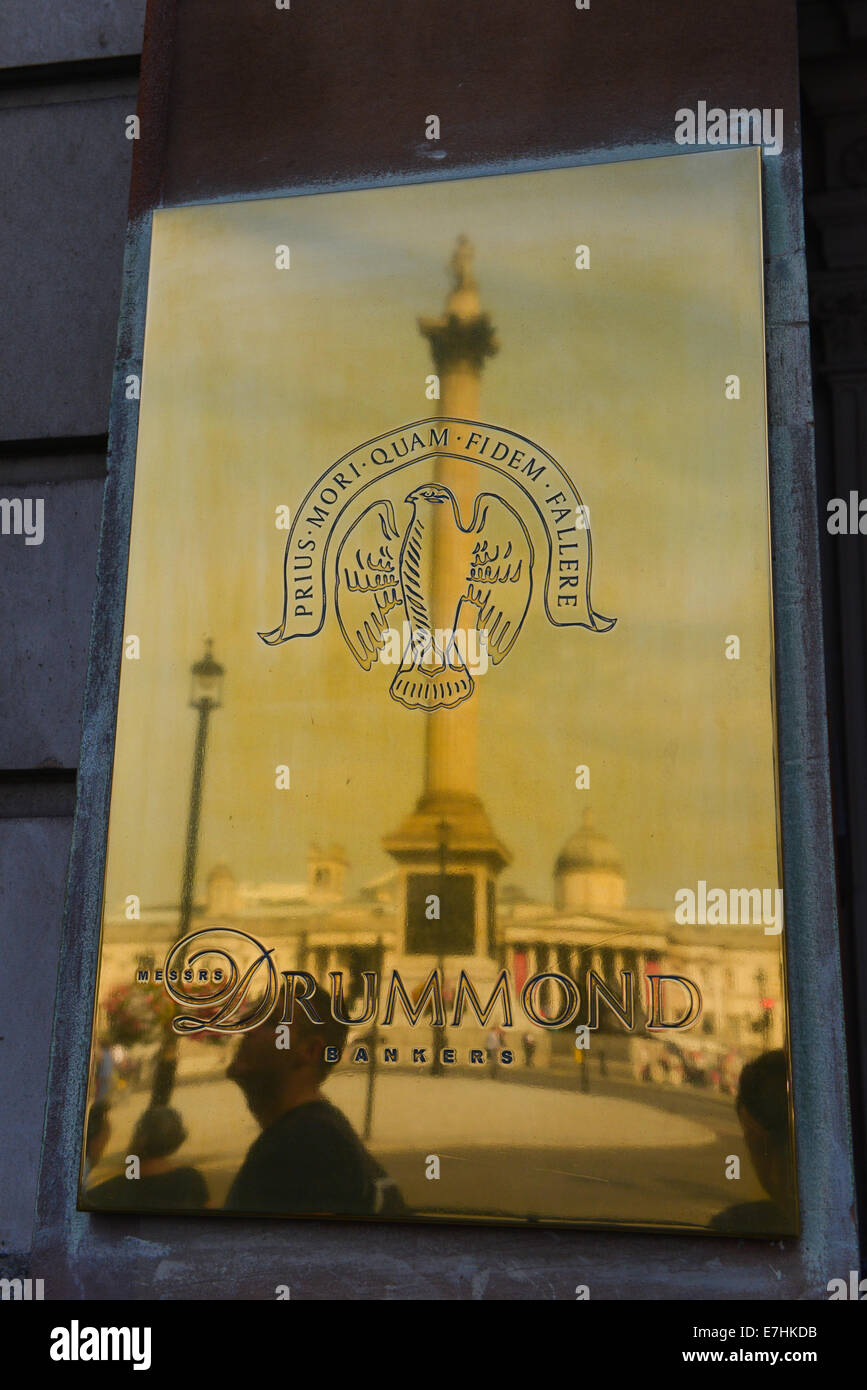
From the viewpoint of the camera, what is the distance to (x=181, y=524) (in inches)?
115

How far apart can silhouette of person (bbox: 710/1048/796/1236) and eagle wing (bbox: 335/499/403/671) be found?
1136mm

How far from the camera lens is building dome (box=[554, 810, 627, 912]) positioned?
2.55 metres

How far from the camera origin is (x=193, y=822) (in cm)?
278

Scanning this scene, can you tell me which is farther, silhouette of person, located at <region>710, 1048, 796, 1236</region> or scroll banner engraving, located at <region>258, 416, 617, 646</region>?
scroll banner engraving, located at <region>258, 416, 617, 646</region>

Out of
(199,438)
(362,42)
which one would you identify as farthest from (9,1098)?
(362,42)

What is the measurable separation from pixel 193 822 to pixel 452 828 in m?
0.57

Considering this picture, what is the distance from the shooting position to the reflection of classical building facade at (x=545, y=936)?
247cm

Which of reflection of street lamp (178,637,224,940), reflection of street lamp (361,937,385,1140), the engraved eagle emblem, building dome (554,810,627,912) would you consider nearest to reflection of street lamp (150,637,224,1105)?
reflection of street lamp (178,637,224,940)

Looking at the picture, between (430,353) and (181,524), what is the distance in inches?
26.8
